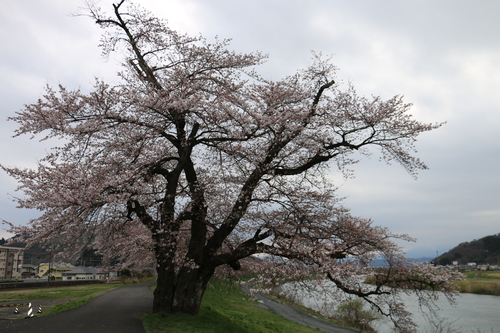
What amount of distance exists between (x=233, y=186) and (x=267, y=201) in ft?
4.21

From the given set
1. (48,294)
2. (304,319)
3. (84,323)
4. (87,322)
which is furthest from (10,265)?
(84,323)

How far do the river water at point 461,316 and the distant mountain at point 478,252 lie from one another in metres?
46.4

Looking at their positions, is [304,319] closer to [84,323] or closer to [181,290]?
[181,290]

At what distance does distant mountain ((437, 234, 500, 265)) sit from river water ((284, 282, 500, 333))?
4642 cm

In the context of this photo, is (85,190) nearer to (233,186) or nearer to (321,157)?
(233,186)

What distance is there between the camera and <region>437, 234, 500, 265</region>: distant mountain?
76062 millimetres

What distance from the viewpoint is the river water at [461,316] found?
2059 centimetres

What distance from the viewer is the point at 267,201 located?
11297 mm

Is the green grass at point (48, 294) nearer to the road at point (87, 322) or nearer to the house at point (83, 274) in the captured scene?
the road at point (87, 322)

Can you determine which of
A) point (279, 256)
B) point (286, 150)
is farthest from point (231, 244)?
point (286, 150)

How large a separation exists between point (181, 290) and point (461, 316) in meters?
22.1

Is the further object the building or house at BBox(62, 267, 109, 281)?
house at BBox(62, 267, 109, 281)

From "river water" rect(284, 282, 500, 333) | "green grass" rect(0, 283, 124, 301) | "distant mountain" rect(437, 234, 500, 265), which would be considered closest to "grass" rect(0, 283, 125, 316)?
"green grass" rect(0, 283, 124, 301)

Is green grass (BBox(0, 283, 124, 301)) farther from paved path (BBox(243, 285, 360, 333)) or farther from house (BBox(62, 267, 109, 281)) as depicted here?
house (BBox(62, 267, 109, 281))
